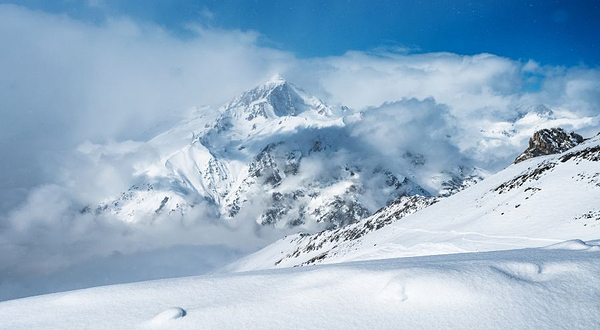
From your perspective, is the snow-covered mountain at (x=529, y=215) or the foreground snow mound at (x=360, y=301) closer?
the foreground snow mound at (x=360, y=301)

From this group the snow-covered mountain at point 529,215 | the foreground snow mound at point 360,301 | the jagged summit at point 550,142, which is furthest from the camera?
the jagged summit at point 550,142

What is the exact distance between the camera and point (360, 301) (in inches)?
239

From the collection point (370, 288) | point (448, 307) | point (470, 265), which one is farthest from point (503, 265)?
point (370, 288)

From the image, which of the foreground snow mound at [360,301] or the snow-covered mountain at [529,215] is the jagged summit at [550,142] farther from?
the foreground snow mound at [360,301]

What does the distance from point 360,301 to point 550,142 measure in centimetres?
9107

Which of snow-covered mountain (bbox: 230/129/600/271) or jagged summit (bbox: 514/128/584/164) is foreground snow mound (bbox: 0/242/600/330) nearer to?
snow-covered mountain (bbox: 230/129/600/271)

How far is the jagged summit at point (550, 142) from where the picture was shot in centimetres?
7638

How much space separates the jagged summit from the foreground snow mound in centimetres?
8146

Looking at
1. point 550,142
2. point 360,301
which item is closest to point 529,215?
point 360,301

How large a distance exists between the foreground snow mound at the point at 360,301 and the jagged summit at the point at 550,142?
267 feet

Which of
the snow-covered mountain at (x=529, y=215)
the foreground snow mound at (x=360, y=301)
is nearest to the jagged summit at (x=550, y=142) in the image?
the snow-covered mountain at (x=529, y=215)

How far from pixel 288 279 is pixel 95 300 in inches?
148

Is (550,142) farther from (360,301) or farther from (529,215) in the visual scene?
(360,301)

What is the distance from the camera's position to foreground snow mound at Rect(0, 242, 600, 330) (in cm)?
531
